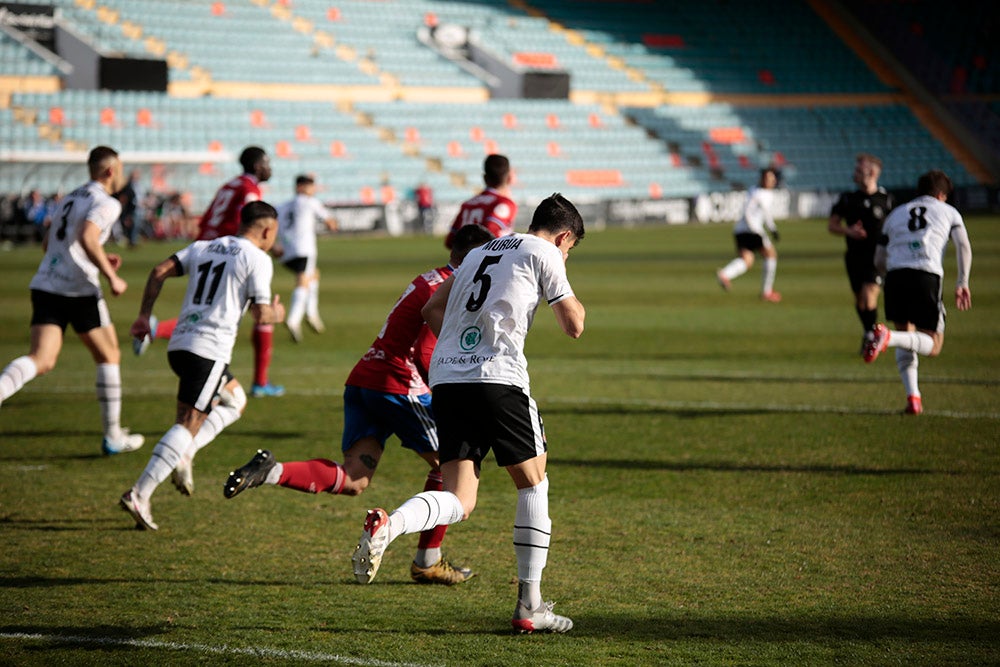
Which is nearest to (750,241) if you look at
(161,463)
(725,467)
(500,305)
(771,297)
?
(771,297)

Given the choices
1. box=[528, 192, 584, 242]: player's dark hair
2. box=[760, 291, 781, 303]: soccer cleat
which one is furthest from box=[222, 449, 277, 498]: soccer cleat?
box=[760, 291, 781, 303]: soccer cleat

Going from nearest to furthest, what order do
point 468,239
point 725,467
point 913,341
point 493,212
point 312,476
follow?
1. point 468,239
2. point 312,476
3. point 725,467
4. point 913,341
5. point 493,212

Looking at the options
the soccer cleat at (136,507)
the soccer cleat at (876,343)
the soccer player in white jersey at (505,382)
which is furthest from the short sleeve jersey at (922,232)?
the soccer cleat at (136,507)

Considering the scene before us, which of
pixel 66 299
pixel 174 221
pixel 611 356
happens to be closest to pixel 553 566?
pixel 66 299

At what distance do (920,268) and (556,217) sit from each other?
20.0 ft

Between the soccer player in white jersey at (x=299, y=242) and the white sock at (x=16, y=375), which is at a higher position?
the soccer player in white jersey at (x=299, y=242)

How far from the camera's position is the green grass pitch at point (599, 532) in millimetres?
5152

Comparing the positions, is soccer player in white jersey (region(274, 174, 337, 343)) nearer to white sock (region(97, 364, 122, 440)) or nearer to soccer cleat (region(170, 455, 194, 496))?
white sock (region(97, 364, 122, 440))

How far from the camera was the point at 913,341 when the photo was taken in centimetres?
1017

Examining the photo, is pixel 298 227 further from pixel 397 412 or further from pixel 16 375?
pixel 397 412

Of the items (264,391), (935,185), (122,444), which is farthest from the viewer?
(264,391)

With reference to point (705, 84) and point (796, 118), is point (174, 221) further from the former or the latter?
point (796, 118)

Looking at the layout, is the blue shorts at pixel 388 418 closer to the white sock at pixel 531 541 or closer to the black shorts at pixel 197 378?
the white sock at pixel 531 541

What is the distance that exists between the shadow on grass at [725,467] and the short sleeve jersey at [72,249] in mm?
3732
